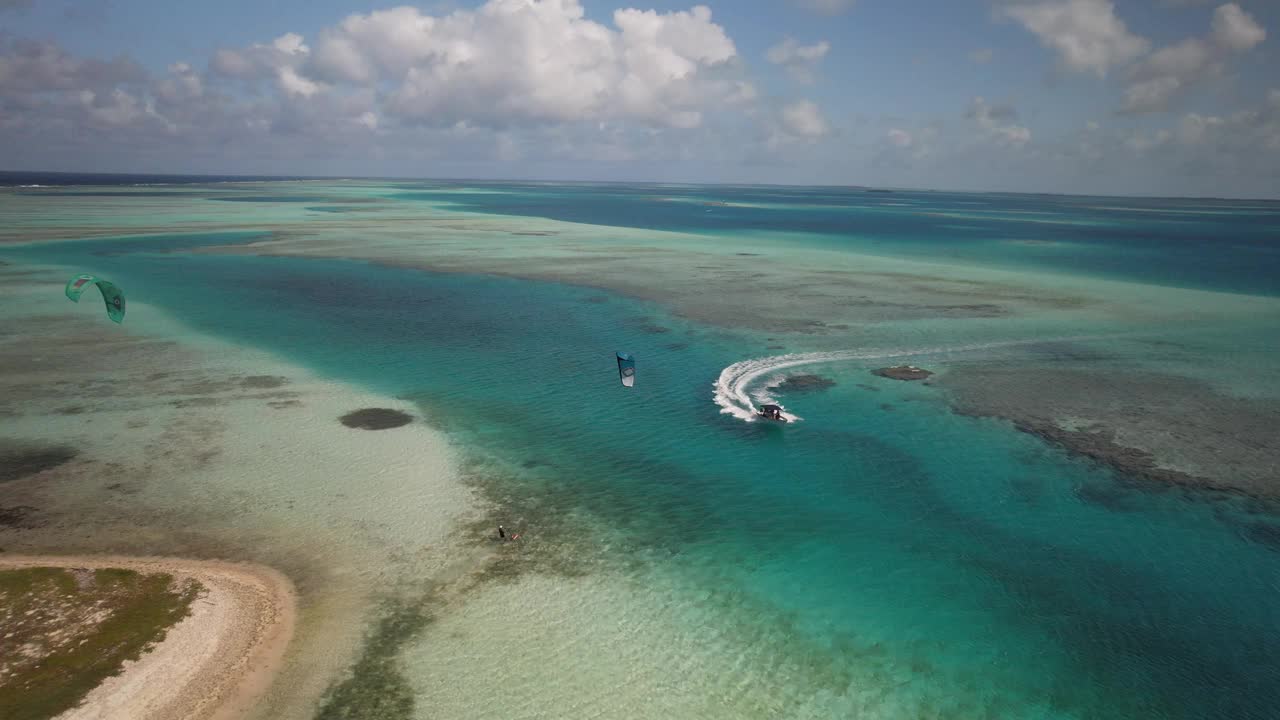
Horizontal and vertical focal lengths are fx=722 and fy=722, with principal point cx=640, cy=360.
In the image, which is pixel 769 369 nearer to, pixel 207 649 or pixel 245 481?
pixel 245 481

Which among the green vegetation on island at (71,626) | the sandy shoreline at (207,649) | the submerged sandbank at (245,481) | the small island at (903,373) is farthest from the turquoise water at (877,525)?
the green vegetation on island at (71,626)


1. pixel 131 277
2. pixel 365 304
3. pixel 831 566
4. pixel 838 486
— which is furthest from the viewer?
pixel 131 277

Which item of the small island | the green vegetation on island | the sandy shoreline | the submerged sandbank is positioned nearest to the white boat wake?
the small island

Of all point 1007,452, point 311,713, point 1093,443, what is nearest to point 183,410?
point 311,713

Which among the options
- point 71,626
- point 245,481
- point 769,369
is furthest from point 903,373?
point 71,626

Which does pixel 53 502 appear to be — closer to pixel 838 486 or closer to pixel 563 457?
pixel 563 457

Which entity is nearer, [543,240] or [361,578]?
[361,578]
